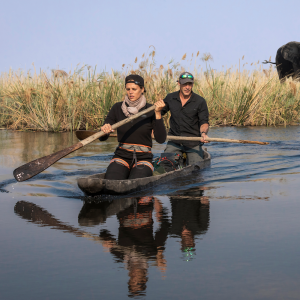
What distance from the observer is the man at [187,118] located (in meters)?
8.74

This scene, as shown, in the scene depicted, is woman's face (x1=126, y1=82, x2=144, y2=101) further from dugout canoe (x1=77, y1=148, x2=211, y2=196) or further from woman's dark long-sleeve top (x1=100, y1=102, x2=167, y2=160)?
dugout canoe (x1=77, y1=148, x2=211, y2=196)

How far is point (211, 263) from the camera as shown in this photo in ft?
11.7

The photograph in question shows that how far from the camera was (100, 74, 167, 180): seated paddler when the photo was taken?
6.71 m

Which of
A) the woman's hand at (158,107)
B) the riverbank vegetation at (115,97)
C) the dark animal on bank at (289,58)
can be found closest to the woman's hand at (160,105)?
the woman's hand at (158,107)

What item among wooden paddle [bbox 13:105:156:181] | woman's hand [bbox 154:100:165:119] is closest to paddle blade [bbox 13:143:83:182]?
wooden paddle [bbox 13:105:156:181]

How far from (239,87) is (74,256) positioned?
1477 cm

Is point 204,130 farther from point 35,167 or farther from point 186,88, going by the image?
point 35,167

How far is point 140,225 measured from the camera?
4.80 m

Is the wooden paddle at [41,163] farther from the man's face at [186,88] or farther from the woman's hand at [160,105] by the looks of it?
the man's face at [186,88]

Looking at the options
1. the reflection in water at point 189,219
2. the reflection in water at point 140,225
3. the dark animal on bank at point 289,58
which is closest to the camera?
the reflection in water at point 140,225

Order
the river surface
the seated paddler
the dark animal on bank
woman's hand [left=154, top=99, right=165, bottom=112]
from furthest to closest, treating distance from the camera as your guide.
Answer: the dark animal on bank → the seated paddler → woman's hand [left=154, top=99, right=165, bottom=112] → the river surface

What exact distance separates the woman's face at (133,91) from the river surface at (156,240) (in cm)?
127

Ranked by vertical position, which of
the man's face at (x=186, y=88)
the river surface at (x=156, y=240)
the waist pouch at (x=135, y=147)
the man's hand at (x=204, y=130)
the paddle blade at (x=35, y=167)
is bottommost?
the river surface at (x=156, y=240)

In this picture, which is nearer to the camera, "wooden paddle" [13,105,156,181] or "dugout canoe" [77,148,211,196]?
"dugout canoe" [77,148,211,196]
